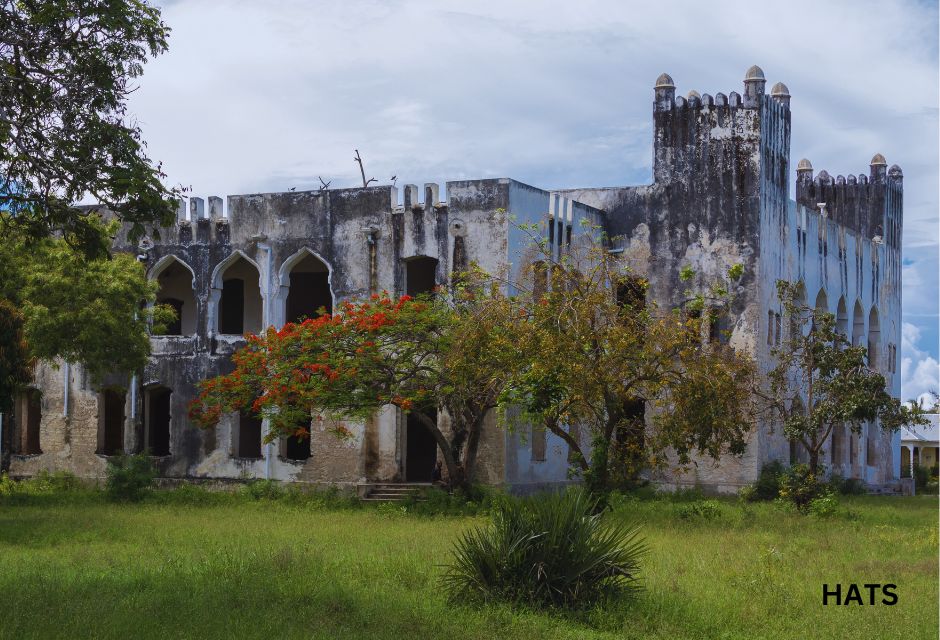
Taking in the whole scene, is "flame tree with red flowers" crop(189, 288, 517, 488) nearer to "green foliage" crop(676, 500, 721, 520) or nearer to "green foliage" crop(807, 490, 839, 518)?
"green foliage" crop(676, 500, 721, 520)

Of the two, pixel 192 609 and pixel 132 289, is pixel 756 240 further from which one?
pixel 192 609

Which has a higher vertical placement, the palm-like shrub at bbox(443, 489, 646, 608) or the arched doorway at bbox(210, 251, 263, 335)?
the arched doorway at bbox(210, 251, 263, 335)

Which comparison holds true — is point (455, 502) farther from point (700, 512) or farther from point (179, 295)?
point (179, 295)

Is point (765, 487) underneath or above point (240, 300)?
underneath

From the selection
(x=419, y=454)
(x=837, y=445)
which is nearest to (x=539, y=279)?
(x=419, y=454)

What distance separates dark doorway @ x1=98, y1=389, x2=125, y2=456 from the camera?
97.9 ft

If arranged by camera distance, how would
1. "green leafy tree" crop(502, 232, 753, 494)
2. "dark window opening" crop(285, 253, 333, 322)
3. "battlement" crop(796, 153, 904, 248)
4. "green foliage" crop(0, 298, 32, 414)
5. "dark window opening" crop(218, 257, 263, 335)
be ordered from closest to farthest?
1. "green leafy tree" crop(502, 232, 753, 494)
2. "green foliage" crop(0, 298, 32, 414)
3. "dark window opening" crop(285, 253, 333, 322)
4. "dark window opening" crop(218, 257, 263, 335)
5. "battlement" crop(796, 153, 904, 248)

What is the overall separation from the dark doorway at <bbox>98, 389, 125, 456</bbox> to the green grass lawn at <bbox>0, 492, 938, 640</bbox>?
26.8 ft

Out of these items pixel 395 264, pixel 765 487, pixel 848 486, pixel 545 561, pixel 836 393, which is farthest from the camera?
pixel 848 486

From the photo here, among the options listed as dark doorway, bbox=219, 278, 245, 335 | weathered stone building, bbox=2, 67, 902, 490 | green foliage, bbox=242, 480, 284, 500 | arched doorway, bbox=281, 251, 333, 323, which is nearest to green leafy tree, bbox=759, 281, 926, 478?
weathered stone building, bbox=2, 67, 902, 490

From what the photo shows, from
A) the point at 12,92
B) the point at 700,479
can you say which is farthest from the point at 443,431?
the point at 12,92

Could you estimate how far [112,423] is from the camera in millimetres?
30547

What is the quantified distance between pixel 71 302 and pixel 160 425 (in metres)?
8.52

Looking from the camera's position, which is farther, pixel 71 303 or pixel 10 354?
pixel 71 303
